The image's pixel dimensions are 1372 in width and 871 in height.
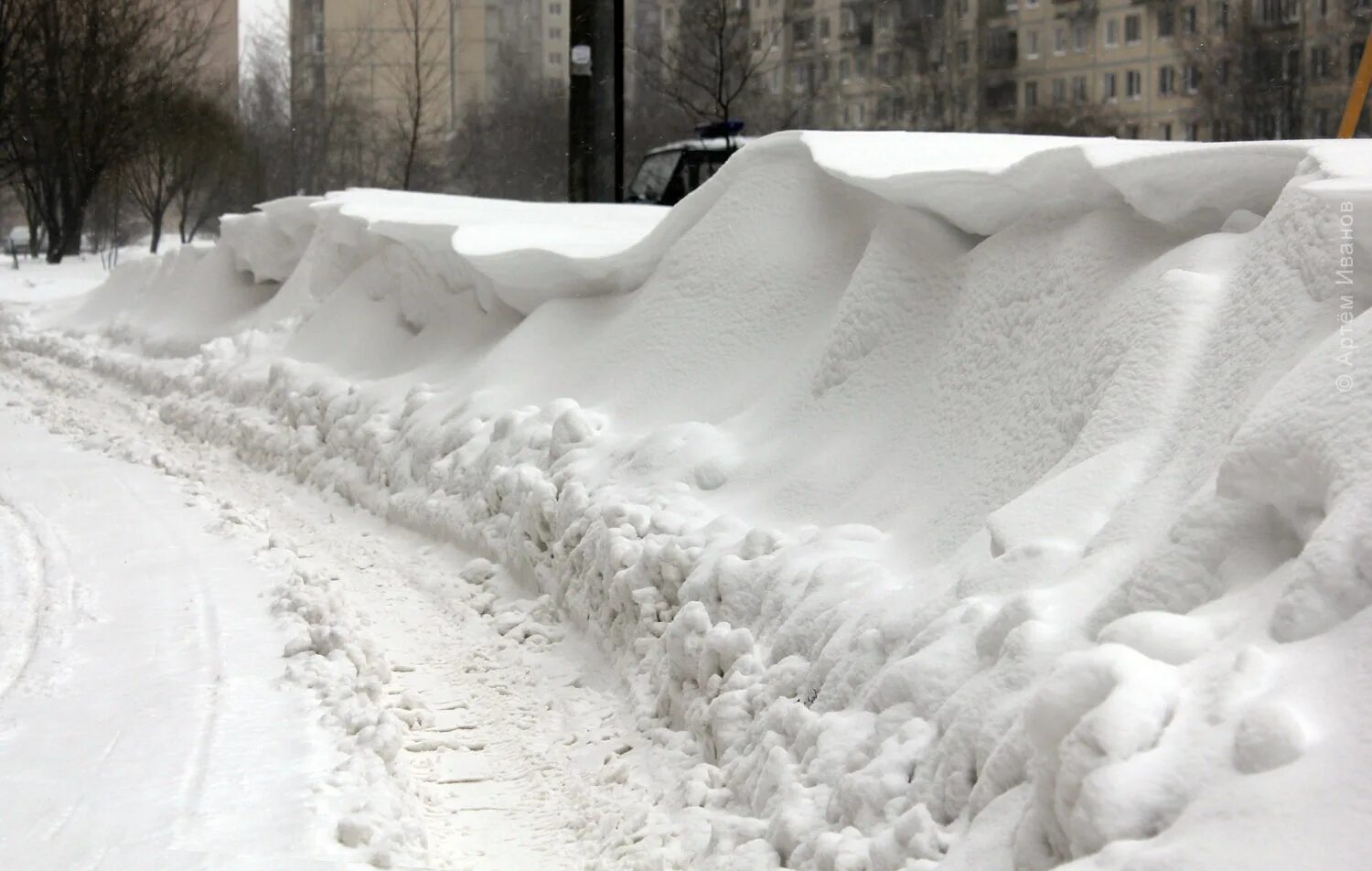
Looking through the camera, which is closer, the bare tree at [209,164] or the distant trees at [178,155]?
the distant trees at [178,155]

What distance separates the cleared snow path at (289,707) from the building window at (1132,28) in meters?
17.0

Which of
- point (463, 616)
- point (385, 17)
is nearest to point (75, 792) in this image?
point (463, 616)

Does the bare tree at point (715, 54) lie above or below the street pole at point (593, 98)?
above

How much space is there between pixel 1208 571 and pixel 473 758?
2.30m

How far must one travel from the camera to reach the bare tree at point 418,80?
24.2 meters

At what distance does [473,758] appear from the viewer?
4445 millimetres

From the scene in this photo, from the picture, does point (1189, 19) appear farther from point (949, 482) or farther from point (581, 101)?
point (949, 482)

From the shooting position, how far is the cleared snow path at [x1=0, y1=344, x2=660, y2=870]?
362 cm

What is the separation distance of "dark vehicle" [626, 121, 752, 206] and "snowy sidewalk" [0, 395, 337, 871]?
10046mm

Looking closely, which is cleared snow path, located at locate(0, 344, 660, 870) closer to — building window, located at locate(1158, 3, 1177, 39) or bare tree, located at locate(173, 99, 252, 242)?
building window, located at locate(1158, 3, 1177, 39)

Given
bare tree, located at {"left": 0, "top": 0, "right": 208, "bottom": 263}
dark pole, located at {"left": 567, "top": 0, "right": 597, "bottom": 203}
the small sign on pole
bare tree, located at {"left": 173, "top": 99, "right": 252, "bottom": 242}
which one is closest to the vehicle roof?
dark pole, located at {"left": 567, "top": 0, "right": 597, "bottom": 203}

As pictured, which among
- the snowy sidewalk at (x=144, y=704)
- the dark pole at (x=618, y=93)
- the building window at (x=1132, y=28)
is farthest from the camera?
the building window at (x=1132, y=28)

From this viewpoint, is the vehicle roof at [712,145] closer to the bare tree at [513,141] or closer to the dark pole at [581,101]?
the dark pole at [581,101]

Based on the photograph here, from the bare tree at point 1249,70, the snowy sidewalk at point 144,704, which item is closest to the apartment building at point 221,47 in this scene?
the bare tree at point 1249,70
